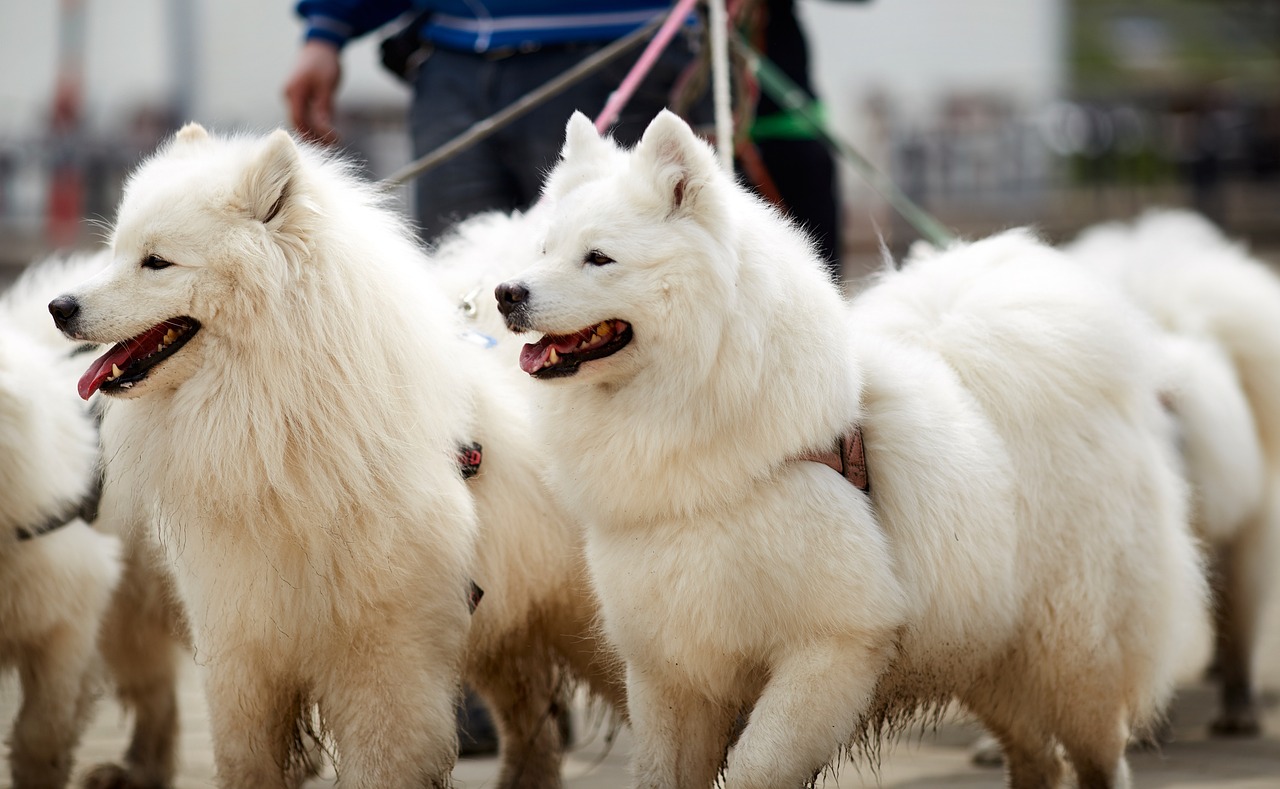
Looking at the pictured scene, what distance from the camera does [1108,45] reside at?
4166 cm

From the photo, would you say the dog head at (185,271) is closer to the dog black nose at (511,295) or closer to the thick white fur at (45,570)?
the dog black nose at (511,295)

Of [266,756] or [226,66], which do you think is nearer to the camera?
[266,756]

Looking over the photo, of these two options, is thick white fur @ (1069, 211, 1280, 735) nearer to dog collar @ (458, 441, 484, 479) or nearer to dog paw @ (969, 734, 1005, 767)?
dog paw @ (969, 734, 1005, 767)

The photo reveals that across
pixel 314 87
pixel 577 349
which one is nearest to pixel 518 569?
pixel 577 349

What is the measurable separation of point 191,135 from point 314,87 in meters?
1.26

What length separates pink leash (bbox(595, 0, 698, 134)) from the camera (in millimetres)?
4270

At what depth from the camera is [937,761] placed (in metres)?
4.80

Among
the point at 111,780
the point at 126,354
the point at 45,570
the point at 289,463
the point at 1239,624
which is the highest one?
the point at 126,354

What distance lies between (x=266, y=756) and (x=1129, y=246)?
13.3 feet

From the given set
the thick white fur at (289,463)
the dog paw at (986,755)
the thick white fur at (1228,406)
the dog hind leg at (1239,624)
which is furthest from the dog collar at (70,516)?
the dog hind leg at (1239,624)

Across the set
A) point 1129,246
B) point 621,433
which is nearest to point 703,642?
point 621,433

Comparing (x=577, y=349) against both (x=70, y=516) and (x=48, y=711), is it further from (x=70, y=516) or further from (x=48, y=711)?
(x=48, y=711)

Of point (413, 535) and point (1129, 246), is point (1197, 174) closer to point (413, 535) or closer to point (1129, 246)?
point (1129, 246)

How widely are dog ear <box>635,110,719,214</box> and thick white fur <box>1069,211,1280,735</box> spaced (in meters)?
2.33
